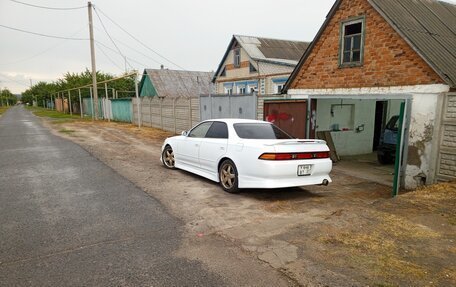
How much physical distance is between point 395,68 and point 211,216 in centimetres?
623

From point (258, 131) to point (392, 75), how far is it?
13.4 ft

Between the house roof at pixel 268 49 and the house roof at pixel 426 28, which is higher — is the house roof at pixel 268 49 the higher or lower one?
the higher one

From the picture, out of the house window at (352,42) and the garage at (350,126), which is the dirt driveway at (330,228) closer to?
the garage at (350,126)

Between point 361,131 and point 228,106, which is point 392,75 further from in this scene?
point 228,106

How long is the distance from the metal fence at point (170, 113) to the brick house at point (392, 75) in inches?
246

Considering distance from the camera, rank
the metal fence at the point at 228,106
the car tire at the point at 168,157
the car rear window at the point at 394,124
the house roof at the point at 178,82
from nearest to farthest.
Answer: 1. the car tire at the point at 168,157
2. the car rear window at the point at 394,124
3. the metal fence at the point at 228,106
4. the house roof at the point at 178,82

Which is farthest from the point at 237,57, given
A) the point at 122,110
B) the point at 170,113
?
the point at 122,110

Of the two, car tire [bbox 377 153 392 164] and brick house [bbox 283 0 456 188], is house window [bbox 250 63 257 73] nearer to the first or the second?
brick house [bbox 283 0 456 188]

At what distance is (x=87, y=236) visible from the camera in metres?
4.19

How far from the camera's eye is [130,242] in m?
4.02

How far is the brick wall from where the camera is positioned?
761 cm

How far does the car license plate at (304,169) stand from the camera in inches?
231

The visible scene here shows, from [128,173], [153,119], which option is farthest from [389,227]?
[153,119]

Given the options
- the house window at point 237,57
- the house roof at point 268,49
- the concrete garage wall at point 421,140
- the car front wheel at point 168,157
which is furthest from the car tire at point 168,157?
the house window at point 237,57
